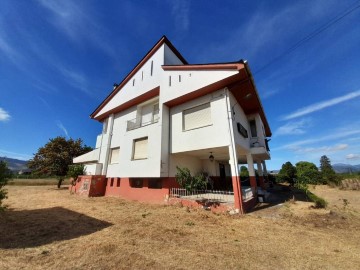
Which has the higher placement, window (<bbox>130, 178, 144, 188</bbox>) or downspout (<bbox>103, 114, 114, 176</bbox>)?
downspout (<bbox>103, 114, 114, 176</bbox>)

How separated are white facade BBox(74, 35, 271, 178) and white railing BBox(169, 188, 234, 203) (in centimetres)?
139

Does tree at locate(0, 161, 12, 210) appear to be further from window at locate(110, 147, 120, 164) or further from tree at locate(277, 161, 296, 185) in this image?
tree at locate(277, 161, 296, 185)

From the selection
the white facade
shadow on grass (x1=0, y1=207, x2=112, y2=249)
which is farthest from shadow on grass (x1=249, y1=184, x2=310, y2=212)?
shadow on grass (x1=0, y1=207, x2=112, y2=249)

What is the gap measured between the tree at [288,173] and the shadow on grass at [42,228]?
30.4m

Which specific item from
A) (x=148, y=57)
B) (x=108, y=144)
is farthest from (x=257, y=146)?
(x=108, y=144)

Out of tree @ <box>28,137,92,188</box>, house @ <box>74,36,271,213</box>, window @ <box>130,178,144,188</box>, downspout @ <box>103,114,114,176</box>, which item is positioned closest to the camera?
house @ <box>74,36,271,213</box>

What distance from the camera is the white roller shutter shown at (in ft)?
44.3

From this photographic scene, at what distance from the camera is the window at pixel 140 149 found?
13.5 meters

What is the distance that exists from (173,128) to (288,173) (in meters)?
25.8

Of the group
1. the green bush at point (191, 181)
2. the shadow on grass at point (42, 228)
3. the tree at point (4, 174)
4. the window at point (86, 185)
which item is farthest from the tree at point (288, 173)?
the tree at point (4, 174)

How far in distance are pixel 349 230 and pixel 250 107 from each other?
10.0 meters

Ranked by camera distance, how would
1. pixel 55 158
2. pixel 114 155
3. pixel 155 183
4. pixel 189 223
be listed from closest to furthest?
pixel 189 223
pixel 155 183
pixel 114 155
pixel 55 158

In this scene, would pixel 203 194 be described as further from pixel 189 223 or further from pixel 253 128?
pixel 253 128

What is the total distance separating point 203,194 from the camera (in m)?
11.3
